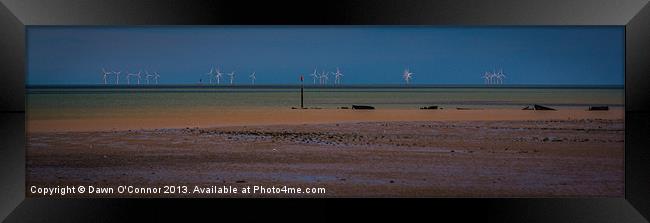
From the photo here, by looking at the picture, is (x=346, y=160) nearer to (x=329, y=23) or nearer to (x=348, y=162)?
(x=348, y=162)

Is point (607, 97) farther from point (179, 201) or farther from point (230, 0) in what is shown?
point (179, 201)

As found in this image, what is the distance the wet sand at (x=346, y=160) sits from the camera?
14.8 ft

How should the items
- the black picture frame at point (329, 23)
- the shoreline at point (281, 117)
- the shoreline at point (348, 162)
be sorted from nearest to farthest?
the black picture frame at point (329, 23), the shoreline at point (348, 162), the shoreline at point (281, 117)

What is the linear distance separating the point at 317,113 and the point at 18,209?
207cm

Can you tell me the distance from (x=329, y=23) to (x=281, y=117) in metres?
1.12

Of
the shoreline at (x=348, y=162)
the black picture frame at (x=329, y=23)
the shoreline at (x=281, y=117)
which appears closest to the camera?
the black picture frame at (x=329, y=23)

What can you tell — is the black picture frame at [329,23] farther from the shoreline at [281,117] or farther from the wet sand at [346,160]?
the shoreline at [281,117]

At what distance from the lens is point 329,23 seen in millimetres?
4320

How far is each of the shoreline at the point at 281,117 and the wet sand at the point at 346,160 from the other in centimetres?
3

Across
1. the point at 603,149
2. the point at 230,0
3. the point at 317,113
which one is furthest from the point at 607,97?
the point at 230,0

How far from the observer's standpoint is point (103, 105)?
4.84 meters

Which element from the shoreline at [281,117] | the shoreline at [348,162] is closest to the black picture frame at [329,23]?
the shoreline at [348,162]

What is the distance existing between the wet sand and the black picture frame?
4.1 inches

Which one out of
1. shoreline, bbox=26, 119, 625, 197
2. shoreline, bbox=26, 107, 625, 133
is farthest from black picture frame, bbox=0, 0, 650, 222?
shoreline, bbox=26, 107, 625, 133
